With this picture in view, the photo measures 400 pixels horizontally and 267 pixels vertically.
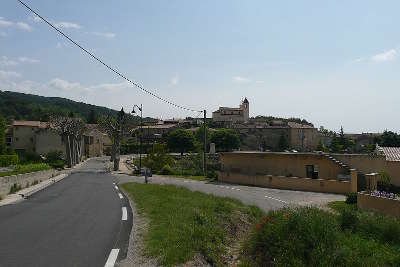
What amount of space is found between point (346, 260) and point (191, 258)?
4.62 metres

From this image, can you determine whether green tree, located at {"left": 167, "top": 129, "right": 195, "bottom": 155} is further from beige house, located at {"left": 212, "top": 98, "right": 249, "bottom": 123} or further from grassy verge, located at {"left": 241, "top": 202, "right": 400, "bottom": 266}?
grassy verge, located at {"left": 241, "top": 202, "right": 400, "bottom": 266}

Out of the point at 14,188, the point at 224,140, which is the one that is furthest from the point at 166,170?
the point at 224,140

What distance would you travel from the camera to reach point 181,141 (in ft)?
364

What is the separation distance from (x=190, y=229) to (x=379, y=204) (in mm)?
15184

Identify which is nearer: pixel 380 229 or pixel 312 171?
pixel 380 229

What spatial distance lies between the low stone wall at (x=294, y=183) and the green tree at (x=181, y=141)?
206 ft

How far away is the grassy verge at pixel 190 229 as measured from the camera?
33.3 ft

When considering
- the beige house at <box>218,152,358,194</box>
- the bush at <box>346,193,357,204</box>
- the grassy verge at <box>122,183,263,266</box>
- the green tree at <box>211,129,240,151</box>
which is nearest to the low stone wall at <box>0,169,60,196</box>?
the grassy verge at <box>122,183,263,266</box>

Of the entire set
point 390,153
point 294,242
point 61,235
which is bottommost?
point 294,242

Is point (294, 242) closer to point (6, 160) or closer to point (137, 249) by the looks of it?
point (137, 249)

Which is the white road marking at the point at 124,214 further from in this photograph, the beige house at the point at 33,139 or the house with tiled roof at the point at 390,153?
the beige house at the point at 33,139

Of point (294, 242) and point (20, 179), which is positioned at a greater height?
point (20, 179)

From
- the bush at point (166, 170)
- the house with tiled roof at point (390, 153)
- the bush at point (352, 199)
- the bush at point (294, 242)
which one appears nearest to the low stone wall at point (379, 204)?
the bush at point (352, 199)

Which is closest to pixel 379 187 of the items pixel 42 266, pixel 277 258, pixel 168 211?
pixel 168 211
